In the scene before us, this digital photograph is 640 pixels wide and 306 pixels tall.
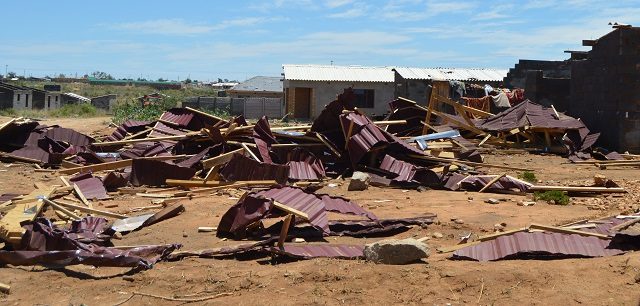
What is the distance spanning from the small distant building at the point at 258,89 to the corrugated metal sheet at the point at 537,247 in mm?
42782

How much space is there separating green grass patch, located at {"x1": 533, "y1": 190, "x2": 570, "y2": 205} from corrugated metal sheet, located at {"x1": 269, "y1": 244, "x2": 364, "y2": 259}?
440 centimetres

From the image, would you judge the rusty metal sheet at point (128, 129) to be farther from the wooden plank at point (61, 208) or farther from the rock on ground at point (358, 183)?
the wooden plank at point (61, 208)

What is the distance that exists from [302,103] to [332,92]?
74.4 inches

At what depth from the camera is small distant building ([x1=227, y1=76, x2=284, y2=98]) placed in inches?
1973

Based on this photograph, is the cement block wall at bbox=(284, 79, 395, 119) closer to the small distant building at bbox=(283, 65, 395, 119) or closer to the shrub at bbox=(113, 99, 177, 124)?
the small distant building at bbox=(283, 65, 395, 119)

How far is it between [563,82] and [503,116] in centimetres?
416

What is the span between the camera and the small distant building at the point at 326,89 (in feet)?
122

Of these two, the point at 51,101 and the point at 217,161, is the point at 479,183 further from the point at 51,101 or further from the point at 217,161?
the point at 51,101

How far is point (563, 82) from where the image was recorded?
21891 millimetres

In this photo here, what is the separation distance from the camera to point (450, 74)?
1405 inches

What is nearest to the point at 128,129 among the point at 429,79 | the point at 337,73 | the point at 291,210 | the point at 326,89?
the point at 291,210

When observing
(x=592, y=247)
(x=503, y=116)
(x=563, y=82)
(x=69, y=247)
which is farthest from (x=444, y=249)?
(x=563, y=82)

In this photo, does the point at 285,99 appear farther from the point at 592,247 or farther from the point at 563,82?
the point at 592,247

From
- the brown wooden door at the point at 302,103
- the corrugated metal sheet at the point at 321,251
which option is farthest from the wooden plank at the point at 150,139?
the brown wooden door at the point at 302,103
